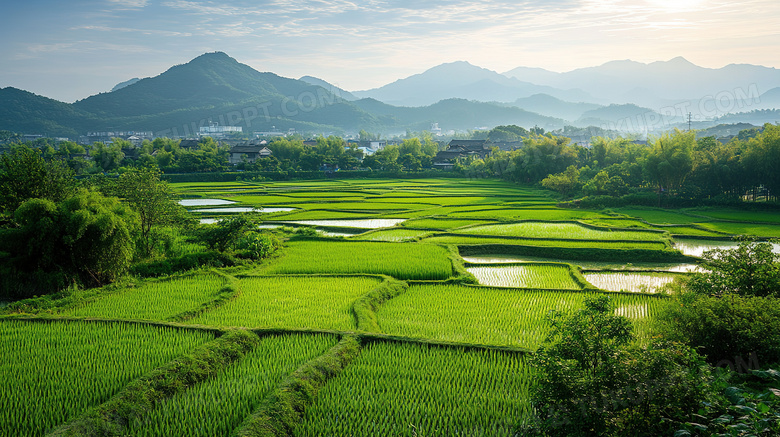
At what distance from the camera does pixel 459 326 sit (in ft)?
30.7

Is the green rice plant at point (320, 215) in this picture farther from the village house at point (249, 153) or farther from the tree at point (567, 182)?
the village house at point (249, 153)

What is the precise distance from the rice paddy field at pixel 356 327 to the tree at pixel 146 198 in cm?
139

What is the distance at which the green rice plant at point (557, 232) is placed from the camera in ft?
62.4

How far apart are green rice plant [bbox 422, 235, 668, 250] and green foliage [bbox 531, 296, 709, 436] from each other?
1308 cm

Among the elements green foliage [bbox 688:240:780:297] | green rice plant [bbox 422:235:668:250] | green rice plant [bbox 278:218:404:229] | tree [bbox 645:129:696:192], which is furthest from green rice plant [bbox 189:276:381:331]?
tree [bbox 645:129:696:192]

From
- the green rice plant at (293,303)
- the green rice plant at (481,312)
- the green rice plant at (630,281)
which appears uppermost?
the green rice plant at (293,303)

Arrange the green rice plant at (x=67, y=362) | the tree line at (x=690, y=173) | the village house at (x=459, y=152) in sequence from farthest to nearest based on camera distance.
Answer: the village house at (x=459, y=152) < the tree line at (x=690, y=173) < the green rice plant at (x=67, y=362)

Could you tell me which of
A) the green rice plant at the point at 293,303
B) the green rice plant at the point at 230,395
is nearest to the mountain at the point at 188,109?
the green rice plant at the point at 293,303

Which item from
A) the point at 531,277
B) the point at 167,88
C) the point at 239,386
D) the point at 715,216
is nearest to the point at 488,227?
the point at 531,277

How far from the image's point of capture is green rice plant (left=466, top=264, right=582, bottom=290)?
13062 millimetres

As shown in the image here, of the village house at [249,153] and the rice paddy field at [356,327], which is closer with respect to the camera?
the rice paddy field at [356,327]

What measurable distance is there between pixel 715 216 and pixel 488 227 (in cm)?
1225

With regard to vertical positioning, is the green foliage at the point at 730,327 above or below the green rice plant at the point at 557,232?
above

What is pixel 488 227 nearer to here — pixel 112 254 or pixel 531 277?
pixel 531 277
